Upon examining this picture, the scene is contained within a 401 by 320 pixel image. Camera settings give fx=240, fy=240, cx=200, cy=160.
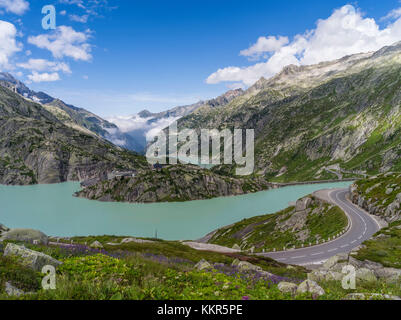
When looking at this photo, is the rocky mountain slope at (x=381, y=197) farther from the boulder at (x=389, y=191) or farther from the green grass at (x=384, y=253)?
the green grass at (x=384, y=253)

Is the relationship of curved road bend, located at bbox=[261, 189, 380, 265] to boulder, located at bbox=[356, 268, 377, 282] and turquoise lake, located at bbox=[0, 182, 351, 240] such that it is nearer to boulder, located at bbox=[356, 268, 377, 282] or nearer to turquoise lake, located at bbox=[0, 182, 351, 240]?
boulder, located at bbox=[356, 268, 377, 282]

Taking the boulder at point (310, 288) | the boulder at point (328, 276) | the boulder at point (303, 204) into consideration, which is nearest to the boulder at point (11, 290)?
the boulder at point (310, 288)

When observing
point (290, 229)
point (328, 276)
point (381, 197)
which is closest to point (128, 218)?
point (290, 229)

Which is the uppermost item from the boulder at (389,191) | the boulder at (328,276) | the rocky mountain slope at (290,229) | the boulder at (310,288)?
the boulder at (389,191)

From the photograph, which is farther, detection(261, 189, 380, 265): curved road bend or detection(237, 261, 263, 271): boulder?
detection(261, 189, 380, 265): curved road bend

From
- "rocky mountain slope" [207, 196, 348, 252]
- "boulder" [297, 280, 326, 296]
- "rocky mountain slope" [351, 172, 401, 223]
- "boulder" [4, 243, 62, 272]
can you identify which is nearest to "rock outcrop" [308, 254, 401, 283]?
"boulder" [297, 280, 326, 296]

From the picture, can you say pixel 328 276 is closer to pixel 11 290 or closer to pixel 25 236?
pixel 11 290
